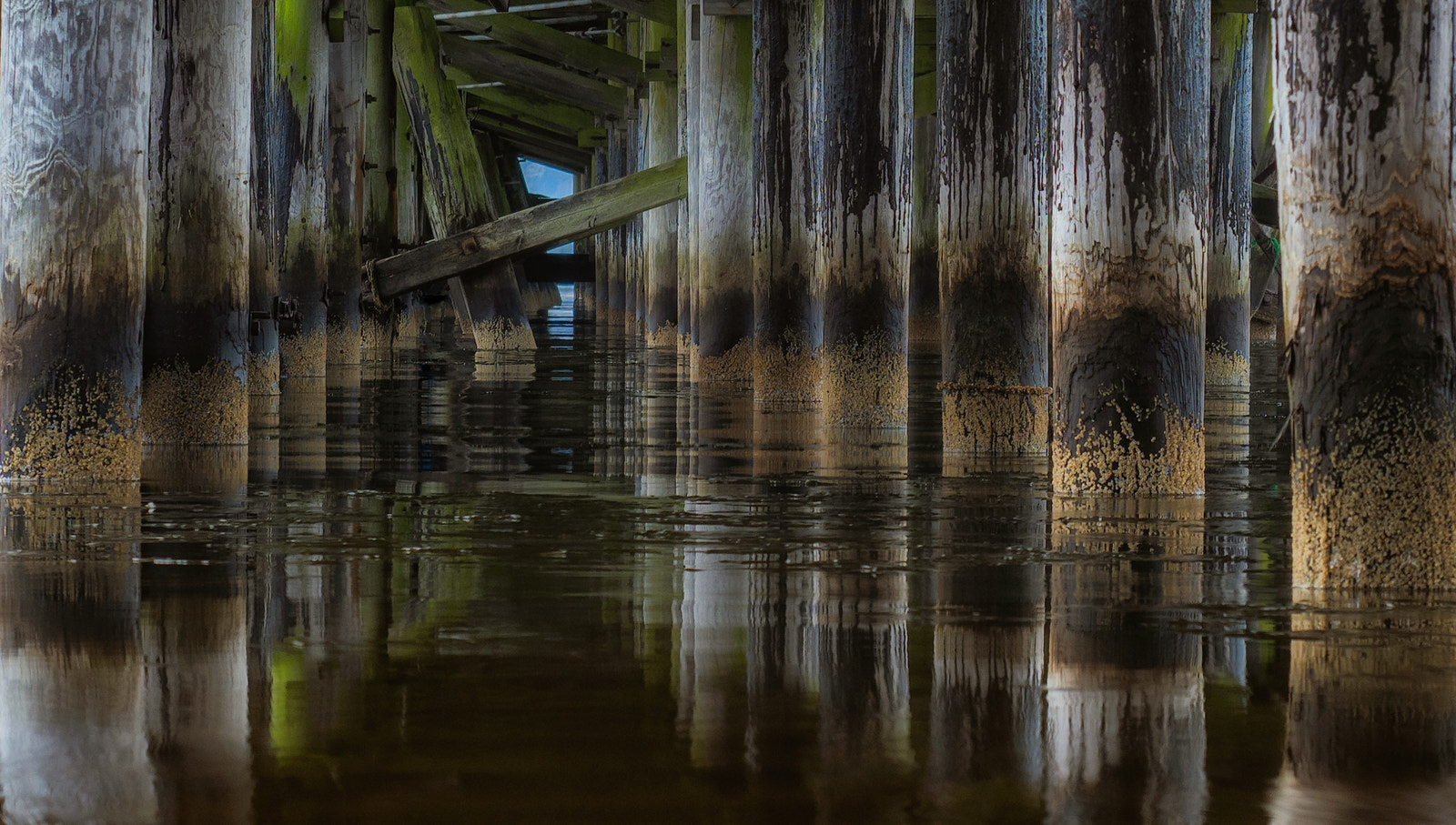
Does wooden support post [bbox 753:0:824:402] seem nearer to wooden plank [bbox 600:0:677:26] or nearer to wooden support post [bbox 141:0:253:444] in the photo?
wooden support post [bbox 141:0:253:444]

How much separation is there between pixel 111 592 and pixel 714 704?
4.32 feet

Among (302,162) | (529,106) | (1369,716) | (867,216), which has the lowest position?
(1369,716)

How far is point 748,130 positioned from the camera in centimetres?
1049

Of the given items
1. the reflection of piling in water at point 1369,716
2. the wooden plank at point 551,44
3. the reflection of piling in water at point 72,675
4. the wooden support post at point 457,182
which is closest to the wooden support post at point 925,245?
the wooden plank at point 551,44

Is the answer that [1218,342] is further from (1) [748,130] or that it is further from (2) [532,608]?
(2) [532,608]

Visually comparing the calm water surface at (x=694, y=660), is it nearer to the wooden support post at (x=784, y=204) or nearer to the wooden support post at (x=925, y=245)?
the wooden support post at (x=784, y=204)

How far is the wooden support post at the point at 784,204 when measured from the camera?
862 centimetres

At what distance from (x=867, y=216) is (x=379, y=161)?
817 centimetres

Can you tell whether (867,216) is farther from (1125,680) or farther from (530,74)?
(530,74)

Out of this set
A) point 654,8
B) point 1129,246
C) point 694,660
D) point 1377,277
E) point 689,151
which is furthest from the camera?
point 654,8

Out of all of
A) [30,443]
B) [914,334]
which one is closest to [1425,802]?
[30,443]

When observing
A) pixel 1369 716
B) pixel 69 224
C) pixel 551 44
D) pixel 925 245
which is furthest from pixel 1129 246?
pixel 551 44

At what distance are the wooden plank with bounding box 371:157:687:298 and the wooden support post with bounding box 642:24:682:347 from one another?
3592mm

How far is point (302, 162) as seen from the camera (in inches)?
450
